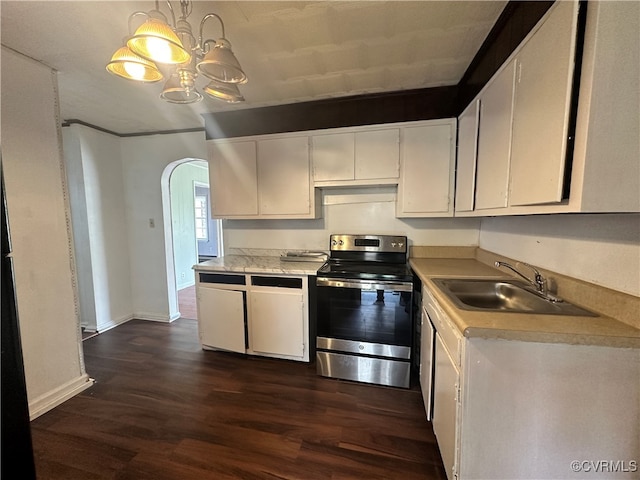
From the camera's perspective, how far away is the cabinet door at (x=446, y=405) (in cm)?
119

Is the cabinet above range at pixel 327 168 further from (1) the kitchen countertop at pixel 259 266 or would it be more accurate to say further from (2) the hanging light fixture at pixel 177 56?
(2) the hanging light fixture at pixel 177 56

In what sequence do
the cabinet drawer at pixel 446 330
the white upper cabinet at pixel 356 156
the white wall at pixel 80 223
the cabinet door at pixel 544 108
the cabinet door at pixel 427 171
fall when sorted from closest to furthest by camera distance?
1. the cabinet door at pixel 544 108
2. the cabinet drawer at pixel 446 330
3. the cabinet door at pixel 427 171
4. the white upper cabinet at pixel 356 156
5. the white wall at pixel 80 223

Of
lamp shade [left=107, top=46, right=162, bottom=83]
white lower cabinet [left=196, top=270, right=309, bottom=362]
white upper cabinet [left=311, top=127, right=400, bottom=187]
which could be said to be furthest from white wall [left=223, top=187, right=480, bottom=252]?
lamp shade [left=107, top=46, right=162, bottom=83]

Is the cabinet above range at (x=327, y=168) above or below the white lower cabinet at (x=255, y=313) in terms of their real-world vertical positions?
above

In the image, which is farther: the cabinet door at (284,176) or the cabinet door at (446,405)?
the cabinet door at (284,176)

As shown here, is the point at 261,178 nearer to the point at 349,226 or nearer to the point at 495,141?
the point at 349,226

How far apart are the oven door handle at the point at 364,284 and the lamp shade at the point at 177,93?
152cm

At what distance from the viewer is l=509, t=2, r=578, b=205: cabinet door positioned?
3.13 ft

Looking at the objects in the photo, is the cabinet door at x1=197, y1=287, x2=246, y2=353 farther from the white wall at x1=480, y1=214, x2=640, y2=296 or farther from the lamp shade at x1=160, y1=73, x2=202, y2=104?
the white wall at x1=480, y1=214, x2=640, y2=296

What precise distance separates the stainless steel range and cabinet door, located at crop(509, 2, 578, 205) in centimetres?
108

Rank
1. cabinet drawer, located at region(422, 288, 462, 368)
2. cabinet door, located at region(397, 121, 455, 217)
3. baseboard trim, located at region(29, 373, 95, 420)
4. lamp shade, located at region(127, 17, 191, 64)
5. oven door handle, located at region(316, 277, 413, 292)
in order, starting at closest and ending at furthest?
1. lamp shade, located at region(127, 17, 191, 64)
2. cabinet drawer, located at region(422, 288, 462, 368)
3. baseboard trim, located at region(29, 373, 95, 420)
4. oven door handle, located at region(316, 277, 413, 292)
5. cabinet door, located at region(397, 121, 455, 217)

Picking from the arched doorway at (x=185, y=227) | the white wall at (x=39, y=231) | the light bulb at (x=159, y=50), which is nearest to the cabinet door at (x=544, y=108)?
the light bulb at (x=159, y=50)

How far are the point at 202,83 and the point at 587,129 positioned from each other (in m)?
2.42

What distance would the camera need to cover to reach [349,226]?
9.39ft
